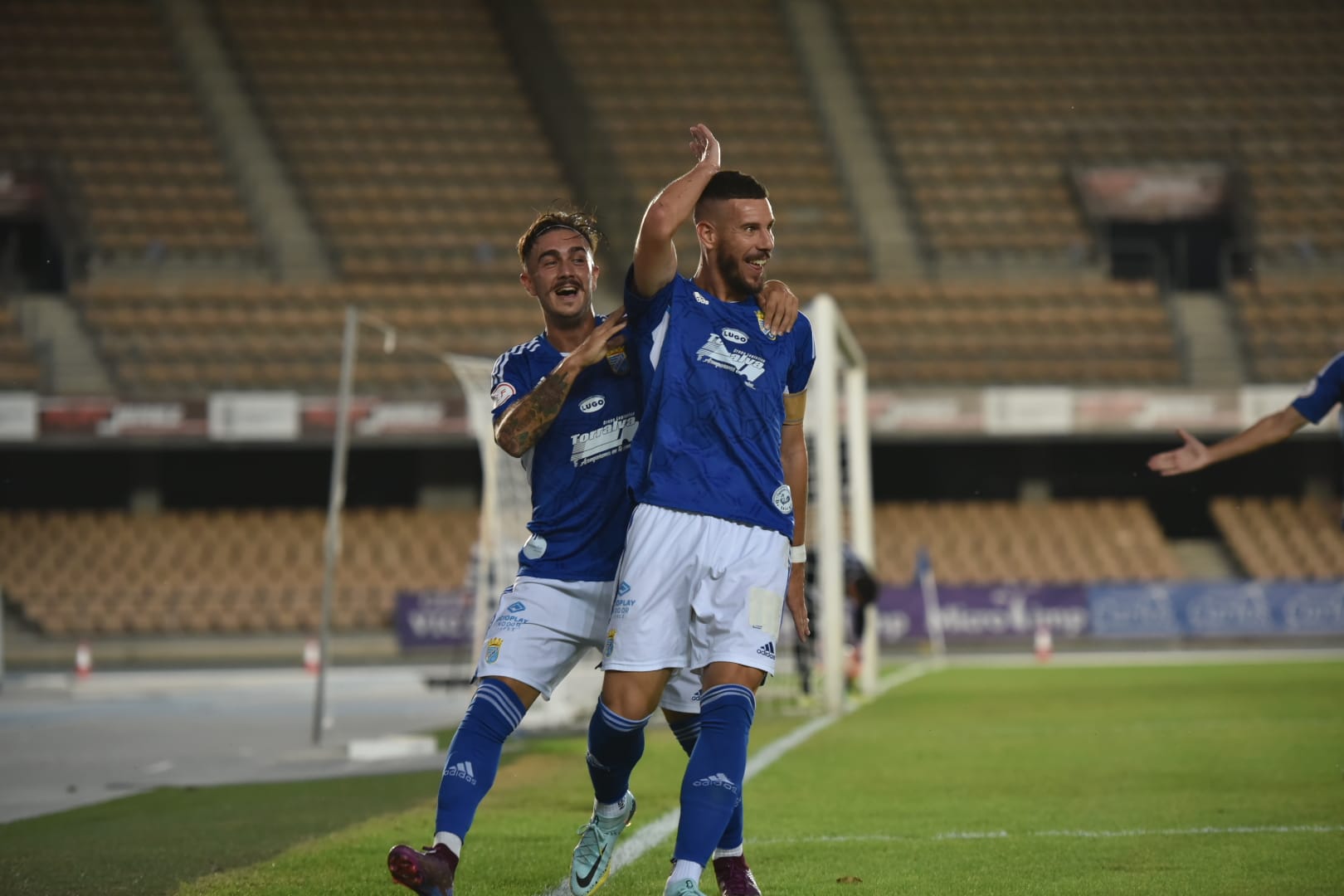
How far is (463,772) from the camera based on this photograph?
4629mm

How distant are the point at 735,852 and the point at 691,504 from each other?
1.09 m

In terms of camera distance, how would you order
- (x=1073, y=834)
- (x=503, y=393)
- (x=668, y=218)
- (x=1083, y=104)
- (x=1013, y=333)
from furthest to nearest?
1. (x=1083, y=104)
2. (x=1013, y=333)
3. (x=1073, y=834)
4. (x=503, y=393)
5. (x=668, y=218)

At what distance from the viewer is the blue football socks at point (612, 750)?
4734mm

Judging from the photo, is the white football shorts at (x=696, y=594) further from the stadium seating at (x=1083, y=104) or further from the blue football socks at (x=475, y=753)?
the stadium seating at (x=1083, y=104)

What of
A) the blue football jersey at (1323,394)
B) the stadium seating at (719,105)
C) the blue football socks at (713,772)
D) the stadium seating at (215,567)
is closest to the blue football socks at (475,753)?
the blue football socks at (713,772)

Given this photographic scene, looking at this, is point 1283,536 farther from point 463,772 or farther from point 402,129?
point 463,772

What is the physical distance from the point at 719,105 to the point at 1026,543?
1209cm

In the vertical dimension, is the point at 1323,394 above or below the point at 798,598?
above

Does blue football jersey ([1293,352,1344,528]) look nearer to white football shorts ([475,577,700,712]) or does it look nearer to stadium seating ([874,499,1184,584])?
white football shorts ([475,577,700,712])

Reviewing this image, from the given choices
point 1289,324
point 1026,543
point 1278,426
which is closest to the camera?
point 1278,426

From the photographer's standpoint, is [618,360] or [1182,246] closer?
[618,360]

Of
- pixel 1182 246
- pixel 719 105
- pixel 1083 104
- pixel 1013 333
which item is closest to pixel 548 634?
pixel 1013 333

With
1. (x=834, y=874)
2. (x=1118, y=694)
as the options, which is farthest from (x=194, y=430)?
(x=834, y=874)

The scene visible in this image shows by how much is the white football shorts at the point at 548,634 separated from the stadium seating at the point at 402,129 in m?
26.1
